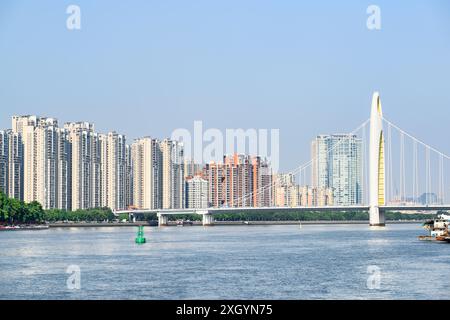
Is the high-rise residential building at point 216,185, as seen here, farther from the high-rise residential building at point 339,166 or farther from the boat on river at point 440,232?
the boat on river at point 440,232

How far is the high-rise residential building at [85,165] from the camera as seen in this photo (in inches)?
3372

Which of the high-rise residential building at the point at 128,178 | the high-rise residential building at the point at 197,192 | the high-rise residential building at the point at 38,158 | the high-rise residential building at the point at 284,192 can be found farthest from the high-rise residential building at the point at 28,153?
the high-rise residential building at the point at 284,192

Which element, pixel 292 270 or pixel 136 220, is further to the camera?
pixel 136 220

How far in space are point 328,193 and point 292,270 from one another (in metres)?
60.8

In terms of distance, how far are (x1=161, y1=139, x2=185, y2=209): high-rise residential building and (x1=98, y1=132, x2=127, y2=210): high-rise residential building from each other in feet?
13.2

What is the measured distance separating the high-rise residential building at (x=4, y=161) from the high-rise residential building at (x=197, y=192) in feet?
64.1

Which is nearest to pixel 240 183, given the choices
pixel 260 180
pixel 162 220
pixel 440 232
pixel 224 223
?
pixel 260 180

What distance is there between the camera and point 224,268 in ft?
77.8

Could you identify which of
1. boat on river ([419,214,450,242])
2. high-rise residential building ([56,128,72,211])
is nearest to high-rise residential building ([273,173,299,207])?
high-rise residential building ([56,128,72,211])

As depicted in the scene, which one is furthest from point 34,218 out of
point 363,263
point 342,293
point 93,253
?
point 342,293

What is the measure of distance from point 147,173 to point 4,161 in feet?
50.4

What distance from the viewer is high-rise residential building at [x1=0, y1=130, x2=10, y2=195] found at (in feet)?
266

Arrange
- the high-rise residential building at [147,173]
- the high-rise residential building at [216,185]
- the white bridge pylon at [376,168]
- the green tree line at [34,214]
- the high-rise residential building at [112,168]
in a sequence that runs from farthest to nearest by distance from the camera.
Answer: the high-rise residential building at [147,173], the high-rise residential building at [216,185], the high-rise residential building at [112,168], the green tree line at [34,214], the white bridge pylon at [376,168]
